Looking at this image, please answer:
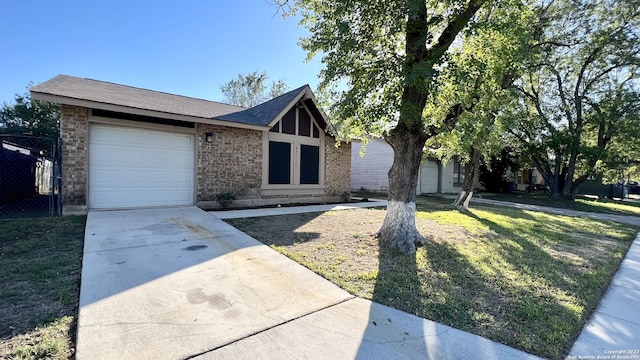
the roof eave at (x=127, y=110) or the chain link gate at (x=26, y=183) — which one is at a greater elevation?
the roof eave at (x=127, y=110)

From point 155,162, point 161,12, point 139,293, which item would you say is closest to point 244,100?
point 161,12

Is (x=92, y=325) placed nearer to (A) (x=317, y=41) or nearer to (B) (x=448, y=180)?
(A) (x=317, y=41)

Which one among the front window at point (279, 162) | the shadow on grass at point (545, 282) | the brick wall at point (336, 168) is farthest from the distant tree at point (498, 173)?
the front window at point (279, 162)

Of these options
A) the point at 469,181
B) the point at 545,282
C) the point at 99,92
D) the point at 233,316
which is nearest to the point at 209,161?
the point at 99,92

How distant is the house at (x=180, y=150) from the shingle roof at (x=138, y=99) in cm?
4

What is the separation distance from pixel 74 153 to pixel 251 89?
74.9ft

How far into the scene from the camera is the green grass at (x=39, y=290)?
2.28 metres

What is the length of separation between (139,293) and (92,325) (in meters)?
0.65

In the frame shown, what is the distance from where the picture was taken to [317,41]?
529 centimetres

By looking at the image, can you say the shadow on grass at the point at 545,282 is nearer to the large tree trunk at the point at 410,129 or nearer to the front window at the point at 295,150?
the large tree trunk at the point at 410,129

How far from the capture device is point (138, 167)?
7.85 meters

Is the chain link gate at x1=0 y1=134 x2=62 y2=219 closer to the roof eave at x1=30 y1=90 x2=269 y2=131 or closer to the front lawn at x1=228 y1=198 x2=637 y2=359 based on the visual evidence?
the roof eave at x1=30 y1=90 x2=269 y2=131

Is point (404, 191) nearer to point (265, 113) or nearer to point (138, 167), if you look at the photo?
point (265, 113)

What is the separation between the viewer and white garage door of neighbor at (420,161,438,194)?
18.5 metres
